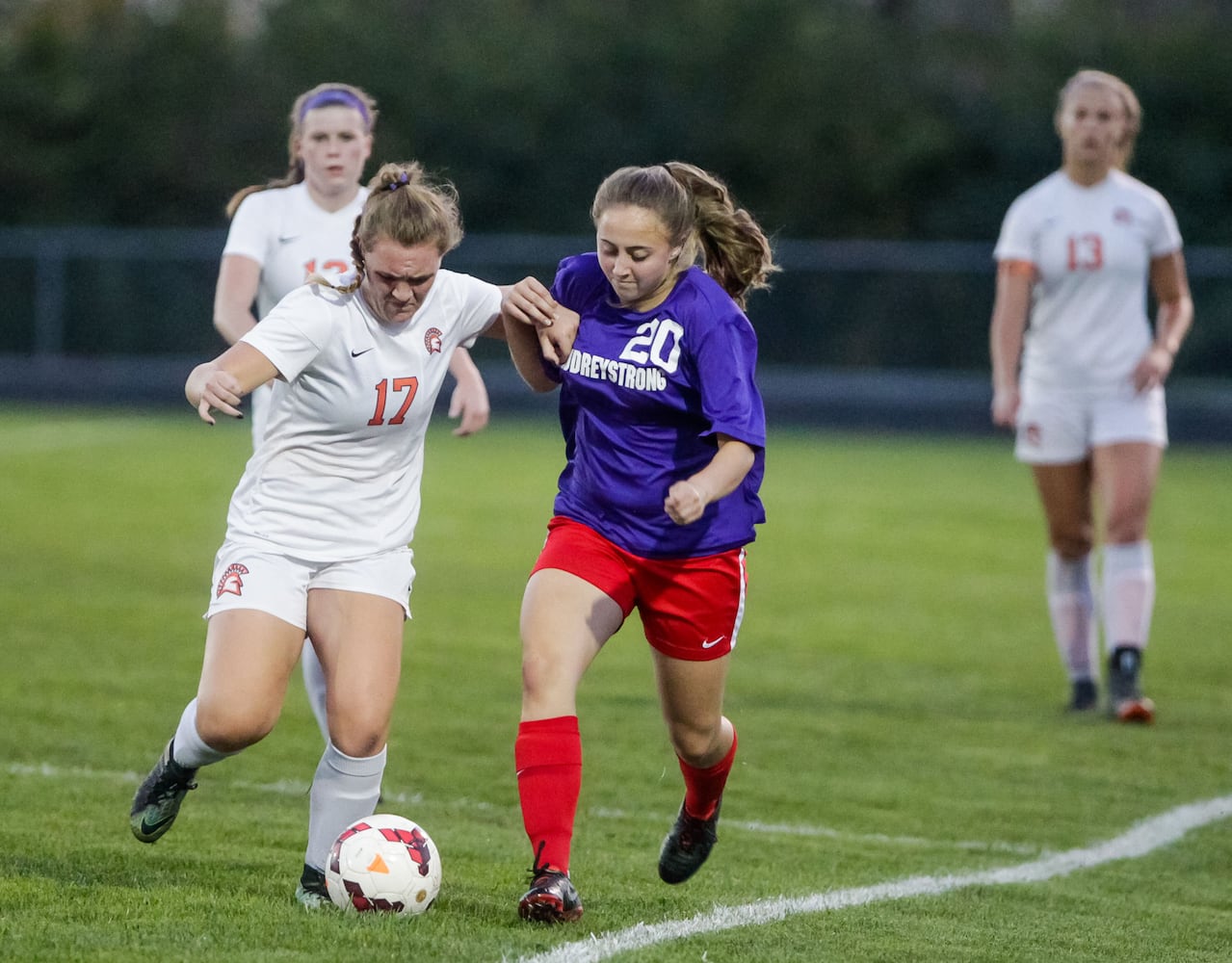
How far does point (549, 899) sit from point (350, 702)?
72cm

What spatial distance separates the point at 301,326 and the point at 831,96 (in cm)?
2666

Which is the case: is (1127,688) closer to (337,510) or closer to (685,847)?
(685,847)

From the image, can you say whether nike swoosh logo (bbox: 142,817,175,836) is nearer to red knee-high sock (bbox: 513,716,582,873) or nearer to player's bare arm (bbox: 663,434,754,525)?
red knee-high sock (bbox: 513,716,582,873)

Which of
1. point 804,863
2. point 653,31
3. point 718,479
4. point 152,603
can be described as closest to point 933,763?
point 804,863

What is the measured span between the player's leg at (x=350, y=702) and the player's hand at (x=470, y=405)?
4.37 ft

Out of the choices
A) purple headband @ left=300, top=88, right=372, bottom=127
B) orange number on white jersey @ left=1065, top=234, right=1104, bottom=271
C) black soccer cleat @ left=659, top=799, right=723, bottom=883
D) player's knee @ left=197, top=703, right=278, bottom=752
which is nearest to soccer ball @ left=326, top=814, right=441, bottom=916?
player's knee @ left=197, top=703, right=278, bottom=752

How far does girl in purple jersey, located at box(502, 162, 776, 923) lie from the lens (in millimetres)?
4762

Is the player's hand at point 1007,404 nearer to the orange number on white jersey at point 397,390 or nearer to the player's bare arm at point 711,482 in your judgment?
the player's bare arm at point 711,482

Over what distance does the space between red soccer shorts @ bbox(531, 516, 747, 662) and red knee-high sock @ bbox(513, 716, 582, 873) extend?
1.33 feet

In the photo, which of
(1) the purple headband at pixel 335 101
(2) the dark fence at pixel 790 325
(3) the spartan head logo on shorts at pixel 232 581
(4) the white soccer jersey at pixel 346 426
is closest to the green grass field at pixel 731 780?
(3) the spartan head logo on shorts at pixel 232 581

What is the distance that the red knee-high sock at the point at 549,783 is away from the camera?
4.64m

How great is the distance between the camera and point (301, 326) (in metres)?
4.76

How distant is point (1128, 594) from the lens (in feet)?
27.7

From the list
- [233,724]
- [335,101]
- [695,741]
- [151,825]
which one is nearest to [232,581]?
[233,724]
